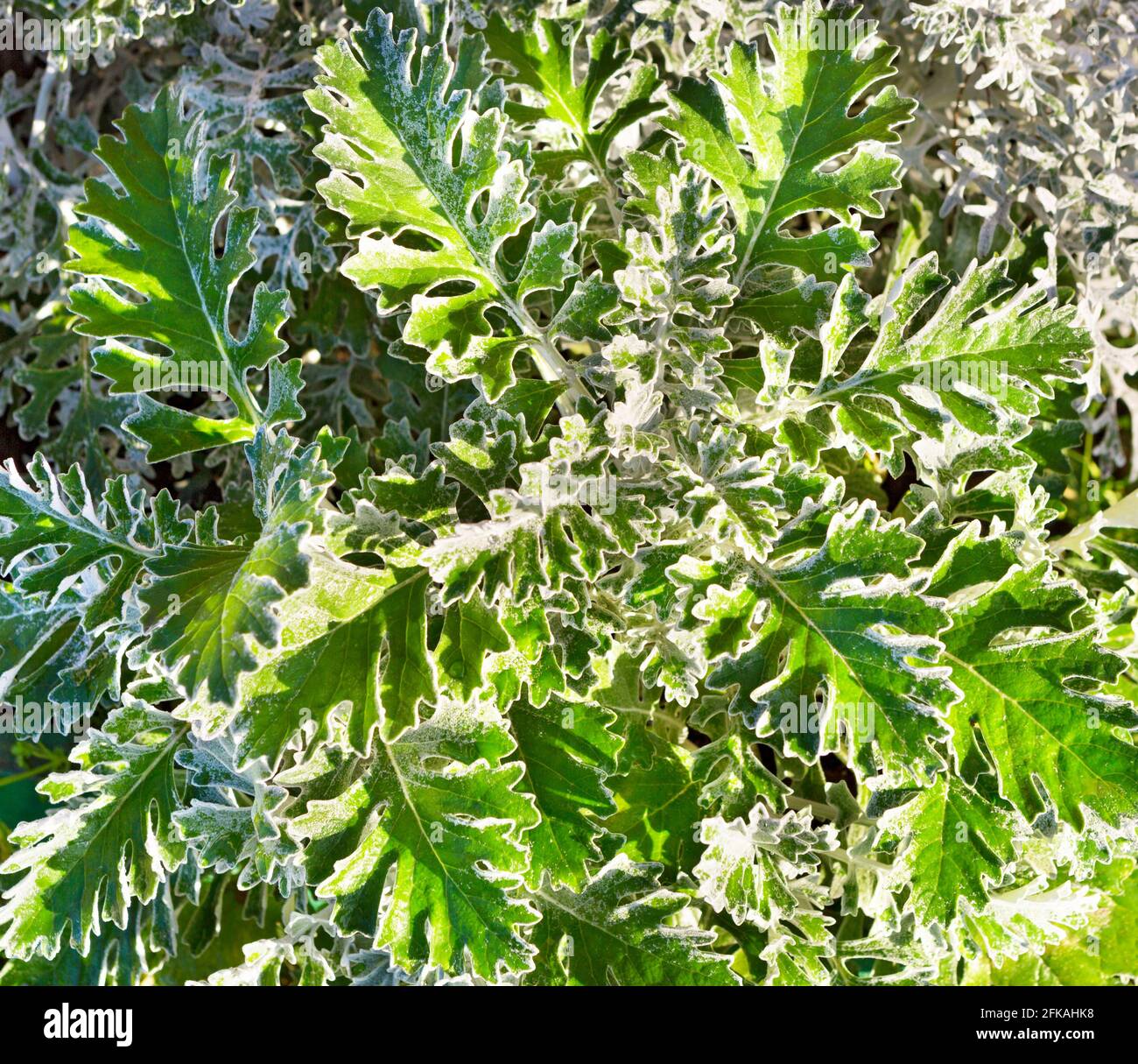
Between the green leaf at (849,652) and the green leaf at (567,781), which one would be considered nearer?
the green leaf at (849,652)

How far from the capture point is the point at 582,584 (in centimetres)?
121

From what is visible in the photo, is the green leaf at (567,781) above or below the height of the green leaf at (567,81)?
below

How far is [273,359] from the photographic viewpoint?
1.30m

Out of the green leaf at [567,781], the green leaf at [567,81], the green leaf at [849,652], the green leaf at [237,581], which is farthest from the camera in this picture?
the green leaf at [567,81]

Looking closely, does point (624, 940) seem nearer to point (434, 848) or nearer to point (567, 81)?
point (434, 848)

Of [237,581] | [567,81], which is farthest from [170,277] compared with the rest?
[567,81]

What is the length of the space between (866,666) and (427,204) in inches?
28.8

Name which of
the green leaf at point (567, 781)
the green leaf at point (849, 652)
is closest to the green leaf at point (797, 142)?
the green leaf at point (849, 652)

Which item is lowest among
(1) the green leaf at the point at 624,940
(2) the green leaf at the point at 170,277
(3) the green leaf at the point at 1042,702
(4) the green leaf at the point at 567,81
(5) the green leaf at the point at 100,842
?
(1) the green leaf at the point at 624,940

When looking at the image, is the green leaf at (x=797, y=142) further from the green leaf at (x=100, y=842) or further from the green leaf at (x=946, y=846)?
the green leaf at (x=100, y=842)

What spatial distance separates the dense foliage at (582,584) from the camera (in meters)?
1.15

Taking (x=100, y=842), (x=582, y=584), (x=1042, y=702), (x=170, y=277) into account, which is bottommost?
(x=100, y=842)
